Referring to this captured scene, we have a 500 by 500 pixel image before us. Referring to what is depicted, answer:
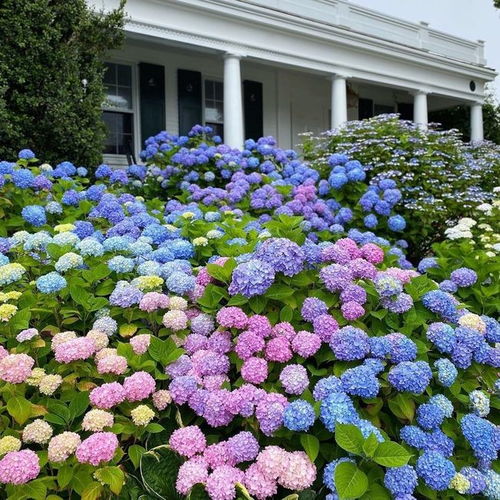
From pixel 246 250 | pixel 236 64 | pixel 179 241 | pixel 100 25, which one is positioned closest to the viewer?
pixel 246 250

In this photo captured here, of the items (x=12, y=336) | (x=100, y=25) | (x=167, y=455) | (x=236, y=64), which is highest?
(x=236, y=64)

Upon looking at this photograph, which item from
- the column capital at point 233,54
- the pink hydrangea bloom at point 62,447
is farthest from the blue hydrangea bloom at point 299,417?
the column capital at point 233,54

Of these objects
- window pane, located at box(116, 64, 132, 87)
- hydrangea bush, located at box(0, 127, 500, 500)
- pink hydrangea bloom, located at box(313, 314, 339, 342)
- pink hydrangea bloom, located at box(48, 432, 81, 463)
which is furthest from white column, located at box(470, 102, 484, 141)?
pink hydrangea bloom, located at box(48, 432, 81, 463)

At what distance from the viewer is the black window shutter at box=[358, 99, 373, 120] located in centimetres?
1647

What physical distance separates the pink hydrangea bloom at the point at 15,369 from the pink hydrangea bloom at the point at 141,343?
0.34m

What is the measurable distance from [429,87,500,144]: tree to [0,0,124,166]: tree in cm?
1577

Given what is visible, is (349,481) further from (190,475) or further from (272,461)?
(190,475)

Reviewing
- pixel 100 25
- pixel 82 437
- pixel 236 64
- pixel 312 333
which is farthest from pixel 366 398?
pixel 236 64

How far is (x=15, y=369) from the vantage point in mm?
1559

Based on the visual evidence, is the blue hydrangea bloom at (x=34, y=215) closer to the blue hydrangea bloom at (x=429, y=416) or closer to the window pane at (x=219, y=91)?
the blue hydrangea bloom at (x=429, y=416)

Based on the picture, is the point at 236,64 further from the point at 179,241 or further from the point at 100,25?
the point at 179,241

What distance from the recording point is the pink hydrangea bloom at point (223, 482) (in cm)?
139

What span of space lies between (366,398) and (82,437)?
0.90 meters

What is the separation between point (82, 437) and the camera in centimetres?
157
